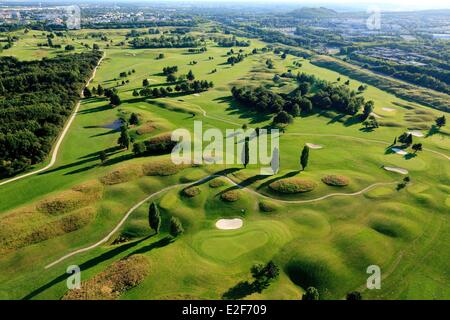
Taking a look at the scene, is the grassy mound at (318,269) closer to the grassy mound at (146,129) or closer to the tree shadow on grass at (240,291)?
the tree shadow on grass at (240,291)

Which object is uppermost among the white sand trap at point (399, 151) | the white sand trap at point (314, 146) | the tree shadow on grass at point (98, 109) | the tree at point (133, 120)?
the tree shadow on grass at point (98, 109)

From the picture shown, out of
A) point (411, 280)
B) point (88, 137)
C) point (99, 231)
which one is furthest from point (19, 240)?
point (411, 280)

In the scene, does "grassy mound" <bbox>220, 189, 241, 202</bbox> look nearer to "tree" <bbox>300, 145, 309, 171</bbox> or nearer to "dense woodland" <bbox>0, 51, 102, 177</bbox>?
"tree" <bbox>300, 145, 309, 171</bbox>

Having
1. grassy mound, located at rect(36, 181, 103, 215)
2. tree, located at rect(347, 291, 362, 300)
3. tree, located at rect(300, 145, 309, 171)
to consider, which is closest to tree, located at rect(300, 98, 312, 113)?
tree, located at rect(300, 145, 309, 171)

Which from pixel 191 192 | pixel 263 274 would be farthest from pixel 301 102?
pixel 263 274

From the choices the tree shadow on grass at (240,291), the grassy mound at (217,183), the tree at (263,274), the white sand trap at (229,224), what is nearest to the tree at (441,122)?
the grassy mound at (217,183)

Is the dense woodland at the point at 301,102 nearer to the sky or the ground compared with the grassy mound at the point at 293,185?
nearer to the sky
